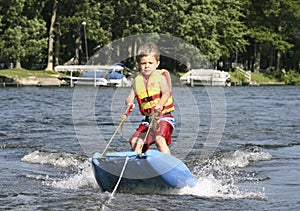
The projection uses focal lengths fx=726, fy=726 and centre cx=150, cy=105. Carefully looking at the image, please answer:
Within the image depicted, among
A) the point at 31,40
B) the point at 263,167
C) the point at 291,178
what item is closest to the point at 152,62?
the point at 291,178

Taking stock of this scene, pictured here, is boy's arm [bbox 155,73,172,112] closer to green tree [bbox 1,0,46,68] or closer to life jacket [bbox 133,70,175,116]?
life jacket [bbox 133,70,175,116]

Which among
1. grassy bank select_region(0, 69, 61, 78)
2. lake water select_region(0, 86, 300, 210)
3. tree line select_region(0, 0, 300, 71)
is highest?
tree line select_region(0, 0, 300, 71)

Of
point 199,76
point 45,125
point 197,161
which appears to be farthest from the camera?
point 199,76

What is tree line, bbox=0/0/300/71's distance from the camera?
5412 centimetres

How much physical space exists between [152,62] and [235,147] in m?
6.20

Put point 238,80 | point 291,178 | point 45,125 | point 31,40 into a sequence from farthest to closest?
point 238,80 → point 31,40 → point 45,125 → point 291,178

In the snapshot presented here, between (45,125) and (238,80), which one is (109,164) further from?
(238,80)

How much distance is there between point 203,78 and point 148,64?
47901 mm

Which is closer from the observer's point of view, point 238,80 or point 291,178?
point 291,178

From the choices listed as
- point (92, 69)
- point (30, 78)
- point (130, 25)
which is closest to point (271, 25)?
point (130, 25)

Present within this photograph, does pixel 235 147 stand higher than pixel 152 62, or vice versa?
pixel 152 62

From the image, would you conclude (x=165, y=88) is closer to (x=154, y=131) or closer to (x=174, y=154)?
(x=154, y=131)

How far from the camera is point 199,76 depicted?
57625 mm

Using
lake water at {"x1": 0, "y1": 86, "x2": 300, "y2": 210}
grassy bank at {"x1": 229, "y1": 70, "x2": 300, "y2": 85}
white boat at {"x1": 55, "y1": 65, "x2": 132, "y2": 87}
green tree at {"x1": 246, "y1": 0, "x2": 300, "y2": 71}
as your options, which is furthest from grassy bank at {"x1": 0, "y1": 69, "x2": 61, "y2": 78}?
lake water at {"x1": 0, "y1": 86, "x2": 300, "y2": 210}
